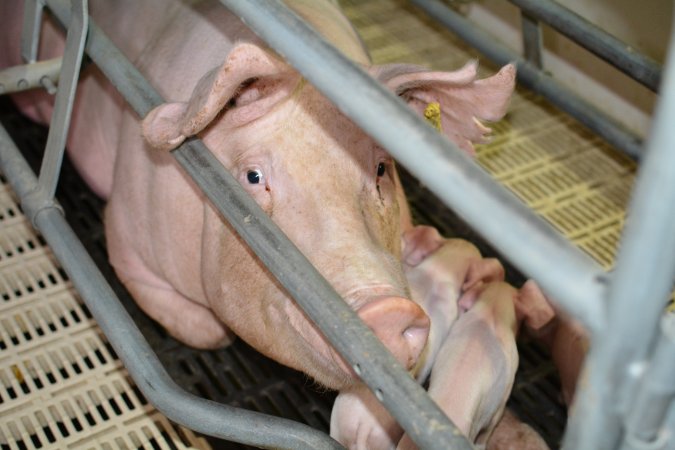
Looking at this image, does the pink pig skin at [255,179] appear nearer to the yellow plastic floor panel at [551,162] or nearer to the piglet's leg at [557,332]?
the piglet's leg at [557,332]

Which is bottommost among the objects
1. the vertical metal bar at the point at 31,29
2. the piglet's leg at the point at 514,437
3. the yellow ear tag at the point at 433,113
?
the piglet's leg at the point at 514,437

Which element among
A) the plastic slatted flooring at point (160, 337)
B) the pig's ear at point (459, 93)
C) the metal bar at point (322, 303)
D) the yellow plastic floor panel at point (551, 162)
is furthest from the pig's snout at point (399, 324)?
the yellow plastic floor panel at point (551, 162)

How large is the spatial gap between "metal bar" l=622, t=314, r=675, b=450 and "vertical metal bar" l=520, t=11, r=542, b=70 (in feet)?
5.96

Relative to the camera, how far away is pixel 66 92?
201 centimetres

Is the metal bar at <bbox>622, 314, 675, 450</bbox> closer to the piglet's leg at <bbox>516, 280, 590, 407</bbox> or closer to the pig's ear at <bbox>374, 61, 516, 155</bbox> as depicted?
the pig's ear at <bbox>374, 61, 516, 155</bbox>

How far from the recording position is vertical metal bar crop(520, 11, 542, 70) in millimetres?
2693

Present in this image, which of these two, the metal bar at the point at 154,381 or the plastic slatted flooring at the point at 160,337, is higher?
the metal bar at the point at 154,381

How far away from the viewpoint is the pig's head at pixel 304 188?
165 centimetres

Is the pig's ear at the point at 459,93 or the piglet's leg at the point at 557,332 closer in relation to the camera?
the pig's ear at the point at 459,93

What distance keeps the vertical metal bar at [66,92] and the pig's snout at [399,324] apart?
83 cm

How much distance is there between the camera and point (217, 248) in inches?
80.8

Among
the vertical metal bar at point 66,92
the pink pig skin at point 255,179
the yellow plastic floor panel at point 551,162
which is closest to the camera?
the pink pig skin at point 255,179

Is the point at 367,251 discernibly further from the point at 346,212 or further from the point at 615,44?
the point at 615,44

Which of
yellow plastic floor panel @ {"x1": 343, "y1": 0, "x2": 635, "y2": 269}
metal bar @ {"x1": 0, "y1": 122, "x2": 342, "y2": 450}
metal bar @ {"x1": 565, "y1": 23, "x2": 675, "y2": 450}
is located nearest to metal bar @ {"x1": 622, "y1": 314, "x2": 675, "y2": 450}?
metal bar @ {"x1": 565, "y1": 23, "x2": 675, "y2": 450}
